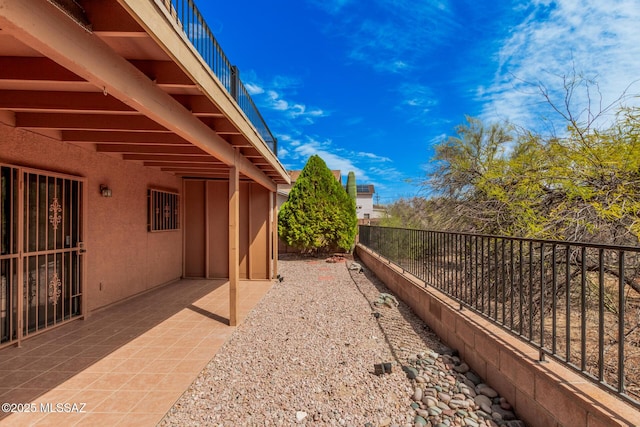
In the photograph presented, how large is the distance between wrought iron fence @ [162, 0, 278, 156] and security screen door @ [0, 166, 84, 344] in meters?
2.67

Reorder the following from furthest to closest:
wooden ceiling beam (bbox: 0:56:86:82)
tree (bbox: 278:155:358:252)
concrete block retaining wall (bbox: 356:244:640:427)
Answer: tree (bbox: 278:155:358:252)
wooden ceiling beam (bbox: 0:56:86:82)
concrete block retaining wall (bbox: 356:244:640:427)

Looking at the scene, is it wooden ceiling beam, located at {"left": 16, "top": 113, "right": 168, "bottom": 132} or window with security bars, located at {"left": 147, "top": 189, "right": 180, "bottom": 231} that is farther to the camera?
window with security bars, located at {"left": 147, "top": 189, "right": 180, "bottom": 231}

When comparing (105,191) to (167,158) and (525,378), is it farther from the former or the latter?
(525,378)

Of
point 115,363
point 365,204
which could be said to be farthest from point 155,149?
point 365,204

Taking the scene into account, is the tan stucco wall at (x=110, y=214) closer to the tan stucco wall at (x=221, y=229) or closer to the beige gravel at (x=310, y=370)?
the tan stucco wall at (x=221, y=229)

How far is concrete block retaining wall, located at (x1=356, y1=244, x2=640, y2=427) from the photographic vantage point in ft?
5.85

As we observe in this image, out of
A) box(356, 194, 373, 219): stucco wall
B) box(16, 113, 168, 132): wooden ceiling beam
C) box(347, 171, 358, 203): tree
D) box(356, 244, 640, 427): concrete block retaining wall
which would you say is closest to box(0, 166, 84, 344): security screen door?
box(16, 113, 168, 132): wooden ceiling beam

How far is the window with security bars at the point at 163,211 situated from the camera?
Result: 6641 mm

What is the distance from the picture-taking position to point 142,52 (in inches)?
91.0

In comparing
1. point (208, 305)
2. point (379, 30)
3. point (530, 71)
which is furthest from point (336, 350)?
point (379, 30)

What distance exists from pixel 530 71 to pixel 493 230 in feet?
7.73

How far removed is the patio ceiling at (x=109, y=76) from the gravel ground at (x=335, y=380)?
8.07ft

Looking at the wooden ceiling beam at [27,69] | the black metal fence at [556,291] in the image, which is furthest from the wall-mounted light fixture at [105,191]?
the black metal fence at [556,291]

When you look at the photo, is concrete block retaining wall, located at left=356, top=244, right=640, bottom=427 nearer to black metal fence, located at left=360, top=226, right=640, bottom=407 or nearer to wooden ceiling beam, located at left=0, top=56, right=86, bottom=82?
black metal fence, located at left=360, top=226, right=640, bottom=407
